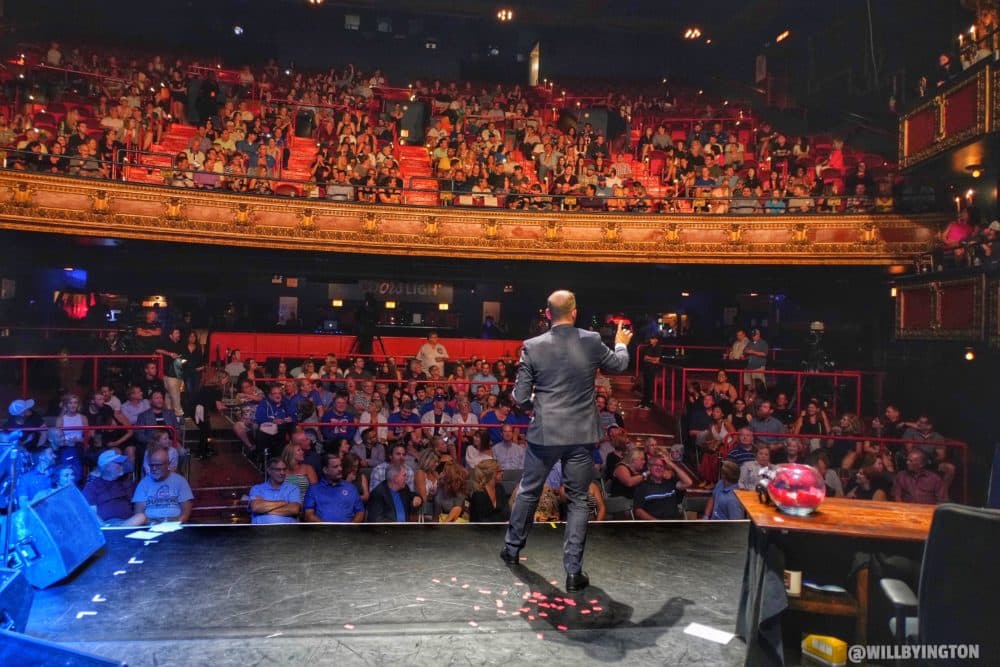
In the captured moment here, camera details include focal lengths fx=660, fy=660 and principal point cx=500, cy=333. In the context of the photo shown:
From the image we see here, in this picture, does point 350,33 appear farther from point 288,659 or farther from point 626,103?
point 288,659

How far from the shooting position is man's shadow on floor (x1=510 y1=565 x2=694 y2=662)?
297cm

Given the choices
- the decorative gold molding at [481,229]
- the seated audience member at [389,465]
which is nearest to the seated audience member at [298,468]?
the seated audience member at [389,465]

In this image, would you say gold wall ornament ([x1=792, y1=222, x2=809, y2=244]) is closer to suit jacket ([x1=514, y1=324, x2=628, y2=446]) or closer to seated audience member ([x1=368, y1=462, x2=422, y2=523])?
seated audience member ([x1=368, y1=462, x2=422, y2=523])

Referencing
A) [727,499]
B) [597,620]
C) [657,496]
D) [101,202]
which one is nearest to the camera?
[597,620]

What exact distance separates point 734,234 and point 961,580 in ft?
38.7

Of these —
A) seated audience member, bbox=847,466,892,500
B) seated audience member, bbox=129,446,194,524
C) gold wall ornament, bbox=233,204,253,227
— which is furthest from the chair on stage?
gold wall ornament, bbox=233,204,253,227

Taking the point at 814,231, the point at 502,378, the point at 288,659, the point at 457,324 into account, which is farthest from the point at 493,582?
the point at 457,324

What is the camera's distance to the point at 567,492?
12.3ft

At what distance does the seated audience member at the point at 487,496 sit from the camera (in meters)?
5.54

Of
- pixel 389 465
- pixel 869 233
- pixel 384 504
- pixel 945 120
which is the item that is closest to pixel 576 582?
pixel 384 504

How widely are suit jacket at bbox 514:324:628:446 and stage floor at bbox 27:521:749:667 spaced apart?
836 millimetres

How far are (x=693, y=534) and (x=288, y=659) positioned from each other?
9.62 ft

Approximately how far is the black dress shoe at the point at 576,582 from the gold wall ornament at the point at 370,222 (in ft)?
33.8

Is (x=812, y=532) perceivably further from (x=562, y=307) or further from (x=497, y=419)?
(x=497, y=419)
